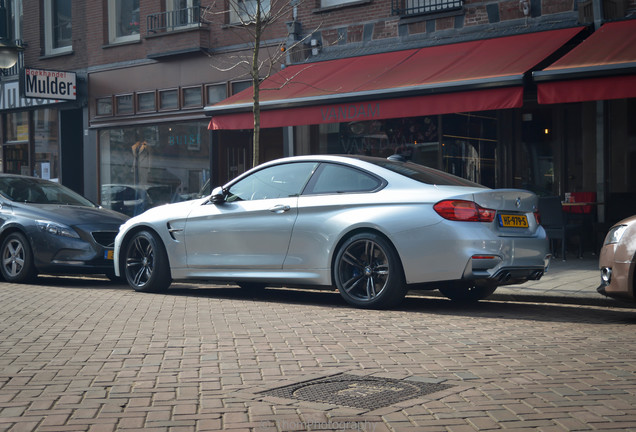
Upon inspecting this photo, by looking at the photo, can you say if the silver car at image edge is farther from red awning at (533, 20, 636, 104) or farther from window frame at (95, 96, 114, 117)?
window frame at (95, 96, 114, 117)

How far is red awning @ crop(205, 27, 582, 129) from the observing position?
12.6 metres

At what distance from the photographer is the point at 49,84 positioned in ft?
70.7

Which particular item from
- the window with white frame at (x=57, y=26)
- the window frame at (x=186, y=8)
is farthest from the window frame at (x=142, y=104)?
the window with white frame at (x=57, y=26)

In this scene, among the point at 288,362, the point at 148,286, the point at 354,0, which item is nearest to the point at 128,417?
the point at 288,362

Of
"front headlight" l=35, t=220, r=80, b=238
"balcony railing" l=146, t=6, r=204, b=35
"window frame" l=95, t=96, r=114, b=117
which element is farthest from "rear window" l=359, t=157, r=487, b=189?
"window frame" l=95, t=96, r=114, b=117

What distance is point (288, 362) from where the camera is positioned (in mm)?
5508

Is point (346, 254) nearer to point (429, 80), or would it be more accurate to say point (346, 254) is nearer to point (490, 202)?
point (490, 202)

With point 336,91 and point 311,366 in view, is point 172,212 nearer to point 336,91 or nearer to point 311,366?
point 311,366

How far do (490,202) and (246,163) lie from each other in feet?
39.4

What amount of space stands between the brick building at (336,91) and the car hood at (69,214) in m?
3.86

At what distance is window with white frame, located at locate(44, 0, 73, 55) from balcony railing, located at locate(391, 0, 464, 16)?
35.6 feet

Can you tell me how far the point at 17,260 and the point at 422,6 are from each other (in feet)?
28.1

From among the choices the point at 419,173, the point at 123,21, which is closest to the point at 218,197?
the point at 419,173

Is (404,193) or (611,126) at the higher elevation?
(611,126)
